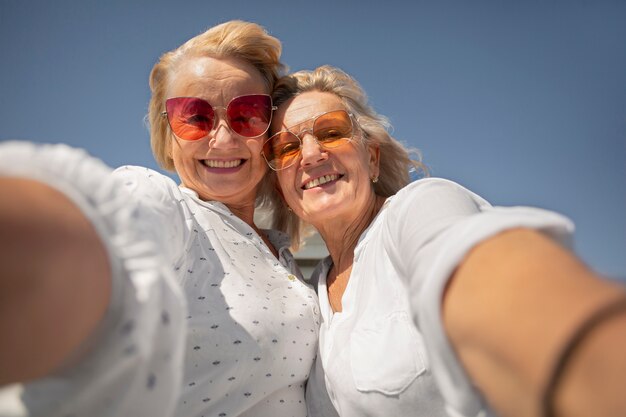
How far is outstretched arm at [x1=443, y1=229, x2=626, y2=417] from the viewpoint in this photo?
0.54 m

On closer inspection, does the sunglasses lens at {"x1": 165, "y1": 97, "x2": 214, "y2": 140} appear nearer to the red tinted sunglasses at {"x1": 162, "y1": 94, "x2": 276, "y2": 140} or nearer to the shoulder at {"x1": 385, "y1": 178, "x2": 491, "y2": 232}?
the red tinted sunglasses at {"x1": 162, "y1": 94, "x2": 276, "y2": 140}

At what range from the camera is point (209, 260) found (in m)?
1.83

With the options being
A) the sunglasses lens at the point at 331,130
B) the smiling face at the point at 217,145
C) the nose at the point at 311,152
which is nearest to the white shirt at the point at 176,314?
the smiling face at the point at 217,145

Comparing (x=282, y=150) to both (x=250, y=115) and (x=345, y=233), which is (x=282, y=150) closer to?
(x=250, y=115)

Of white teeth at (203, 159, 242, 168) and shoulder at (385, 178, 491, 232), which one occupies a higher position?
shoulder at (385, 178, 491, 232)

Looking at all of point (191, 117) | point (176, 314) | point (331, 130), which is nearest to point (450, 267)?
point (176, 314)

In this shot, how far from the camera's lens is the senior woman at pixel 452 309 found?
56cm

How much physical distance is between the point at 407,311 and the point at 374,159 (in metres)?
1.23

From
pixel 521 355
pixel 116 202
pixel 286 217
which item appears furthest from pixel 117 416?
pixel 286 217

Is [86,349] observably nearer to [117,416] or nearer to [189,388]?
[117,416]

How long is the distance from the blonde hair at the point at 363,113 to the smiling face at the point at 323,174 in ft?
0.27

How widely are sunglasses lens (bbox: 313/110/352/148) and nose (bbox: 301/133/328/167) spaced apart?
32 mm

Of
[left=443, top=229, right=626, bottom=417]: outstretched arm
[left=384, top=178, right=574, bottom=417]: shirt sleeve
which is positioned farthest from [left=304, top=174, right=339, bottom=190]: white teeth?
[left=443, top=229, right=626, bottom=417]: outstretched arm

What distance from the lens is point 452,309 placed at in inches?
29.4
